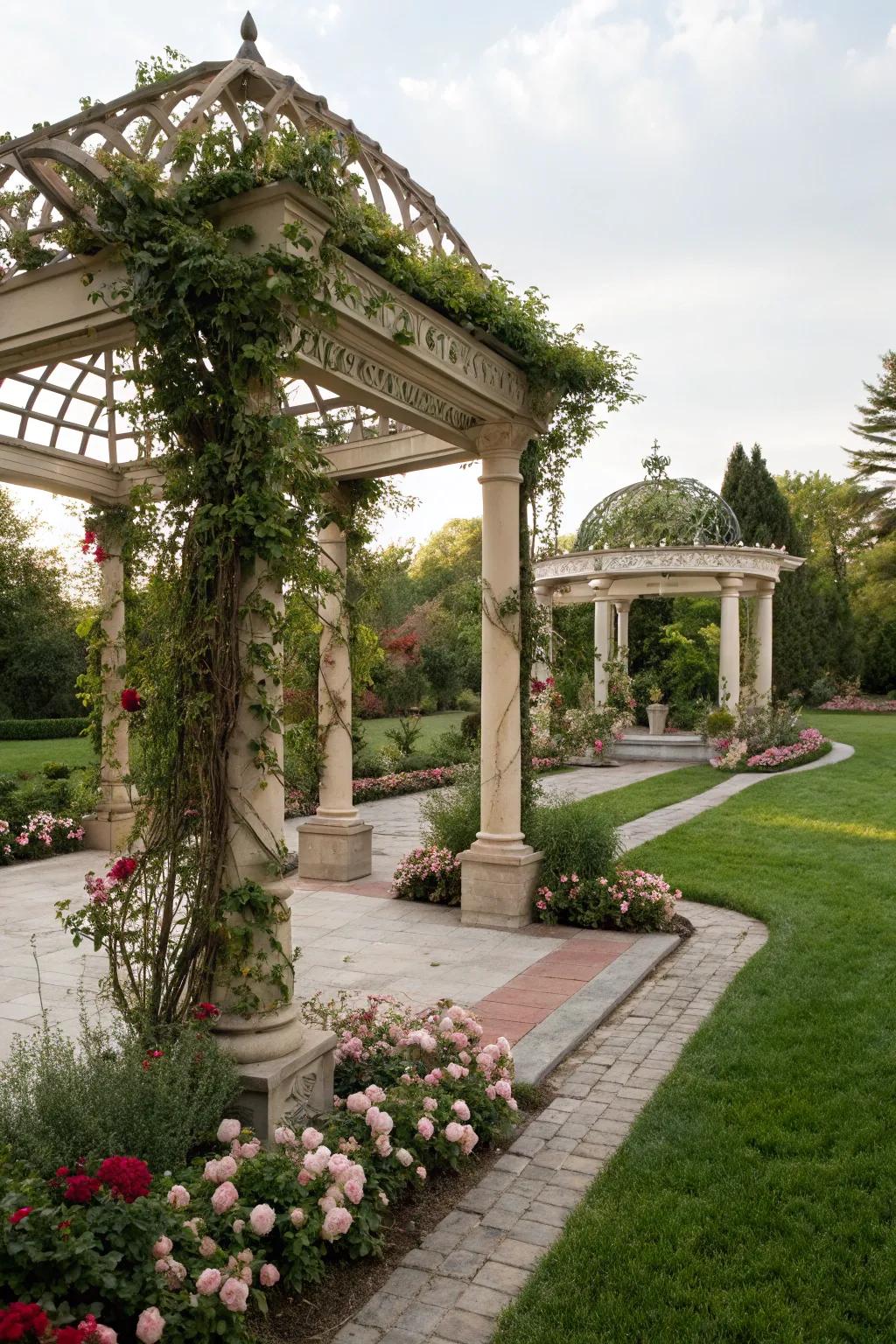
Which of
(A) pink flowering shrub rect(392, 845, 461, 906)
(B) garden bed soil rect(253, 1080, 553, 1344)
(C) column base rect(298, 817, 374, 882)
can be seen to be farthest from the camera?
(C) column base rect(298, 817, 374, 882)

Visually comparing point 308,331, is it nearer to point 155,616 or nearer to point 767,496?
point 155,616

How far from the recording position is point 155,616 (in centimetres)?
375

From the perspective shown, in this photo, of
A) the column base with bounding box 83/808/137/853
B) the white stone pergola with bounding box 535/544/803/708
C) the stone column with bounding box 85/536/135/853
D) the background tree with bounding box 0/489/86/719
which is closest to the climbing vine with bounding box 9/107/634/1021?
the stone column with bounding box 85/536/135/853

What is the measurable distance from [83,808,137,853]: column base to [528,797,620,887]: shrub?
5.00m

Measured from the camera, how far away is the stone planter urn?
863 inches

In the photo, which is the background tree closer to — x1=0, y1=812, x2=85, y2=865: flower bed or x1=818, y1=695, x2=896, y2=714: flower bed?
x1=0, y1=812, x2=85, y2=865: flower bed

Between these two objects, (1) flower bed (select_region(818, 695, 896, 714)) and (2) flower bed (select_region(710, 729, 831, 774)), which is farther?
(1) flower bed (select_region(818, 695, 896, 714))

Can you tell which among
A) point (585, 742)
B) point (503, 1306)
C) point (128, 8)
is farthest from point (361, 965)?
point (585, 742)

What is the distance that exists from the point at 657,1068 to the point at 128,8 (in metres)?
5.72

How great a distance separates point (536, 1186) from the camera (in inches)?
137

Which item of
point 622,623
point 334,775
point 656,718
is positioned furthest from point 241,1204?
point 622,623

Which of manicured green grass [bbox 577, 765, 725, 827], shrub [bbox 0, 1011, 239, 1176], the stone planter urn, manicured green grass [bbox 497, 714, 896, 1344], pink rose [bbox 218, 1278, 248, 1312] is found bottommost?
manicured green grass [bbox 497, 714, 896, 1344]

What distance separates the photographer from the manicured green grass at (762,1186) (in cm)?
265

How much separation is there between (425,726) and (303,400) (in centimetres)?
2301
